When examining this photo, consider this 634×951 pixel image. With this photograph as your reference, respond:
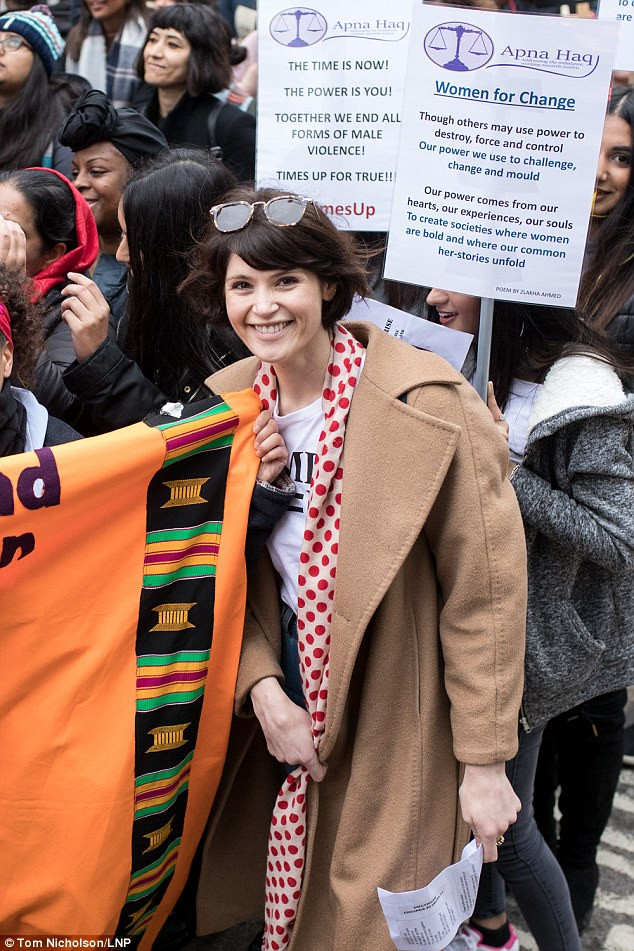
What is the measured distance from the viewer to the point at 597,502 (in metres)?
2.41

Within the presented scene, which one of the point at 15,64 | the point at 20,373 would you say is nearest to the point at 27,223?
the point at 20,373

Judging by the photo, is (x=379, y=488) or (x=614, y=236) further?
(x=614, y=236)

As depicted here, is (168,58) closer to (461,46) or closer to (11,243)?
(11,243)

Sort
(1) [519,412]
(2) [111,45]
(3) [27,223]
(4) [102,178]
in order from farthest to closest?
(2) [111,45]
(4) [102,178]
(3) [27,223]
(1) [519,412]

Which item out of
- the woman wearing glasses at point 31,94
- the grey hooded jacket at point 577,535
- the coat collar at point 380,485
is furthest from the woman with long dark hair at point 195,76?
the coat collar at point 380,485

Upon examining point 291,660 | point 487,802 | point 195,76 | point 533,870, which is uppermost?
point 195,76

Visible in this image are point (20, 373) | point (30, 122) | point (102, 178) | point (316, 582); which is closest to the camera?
point (316, 582)

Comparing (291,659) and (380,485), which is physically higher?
(380,485)

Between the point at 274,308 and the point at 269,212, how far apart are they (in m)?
0.20

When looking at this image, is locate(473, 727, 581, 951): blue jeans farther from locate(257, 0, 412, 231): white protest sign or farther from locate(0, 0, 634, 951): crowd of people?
locate(257, 0, 412, 231): white protest sign

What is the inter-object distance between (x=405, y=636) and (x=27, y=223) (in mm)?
1685

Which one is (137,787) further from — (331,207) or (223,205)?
(331,207)

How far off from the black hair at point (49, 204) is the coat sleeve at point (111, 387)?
1.87 feet

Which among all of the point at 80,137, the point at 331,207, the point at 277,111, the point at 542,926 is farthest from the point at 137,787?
the point at 80,137
